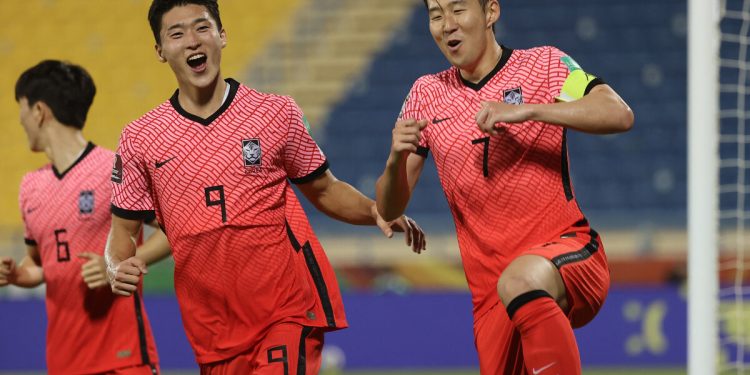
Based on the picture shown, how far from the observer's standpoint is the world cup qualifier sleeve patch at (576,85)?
164 inches

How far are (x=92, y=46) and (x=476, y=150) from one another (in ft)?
44.2

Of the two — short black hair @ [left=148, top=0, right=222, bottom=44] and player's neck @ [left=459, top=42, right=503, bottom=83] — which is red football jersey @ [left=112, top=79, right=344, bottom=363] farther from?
player's neck @ [left=459, top=42, right=503, bottom=83]

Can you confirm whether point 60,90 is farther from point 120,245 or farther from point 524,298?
point 524,298

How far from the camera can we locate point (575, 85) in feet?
13.8

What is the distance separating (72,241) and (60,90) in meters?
0.78

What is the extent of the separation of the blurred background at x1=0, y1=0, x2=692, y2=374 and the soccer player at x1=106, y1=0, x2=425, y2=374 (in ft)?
21.7

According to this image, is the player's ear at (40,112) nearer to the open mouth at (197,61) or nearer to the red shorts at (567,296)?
the open mouth at (197,61)

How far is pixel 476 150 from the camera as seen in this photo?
436 cm

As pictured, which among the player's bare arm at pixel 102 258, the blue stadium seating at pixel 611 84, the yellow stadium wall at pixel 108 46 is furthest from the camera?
the yellow stadium wall at pixel 108 46

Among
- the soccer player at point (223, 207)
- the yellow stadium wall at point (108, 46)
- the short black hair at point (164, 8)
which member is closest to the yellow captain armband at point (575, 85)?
the soccer player at point (223, 207)

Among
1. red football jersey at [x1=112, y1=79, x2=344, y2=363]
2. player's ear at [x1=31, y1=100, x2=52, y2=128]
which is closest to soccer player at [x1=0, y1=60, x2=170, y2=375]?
player's ear at [x1=31, y1=100, x2=52, y2=128]

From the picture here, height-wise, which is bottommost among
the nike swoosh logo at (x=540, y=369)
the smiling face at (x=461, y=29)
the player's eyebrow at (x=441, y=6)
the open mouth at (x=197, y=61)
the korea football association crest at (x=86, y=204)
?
the nike swoosh logo at (x=540, y=369)

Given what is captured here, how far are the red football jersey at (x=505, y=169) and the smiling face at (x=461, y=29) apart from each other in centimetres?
12

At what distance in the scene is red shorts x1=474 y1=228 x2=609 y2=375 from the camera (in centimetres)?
407
